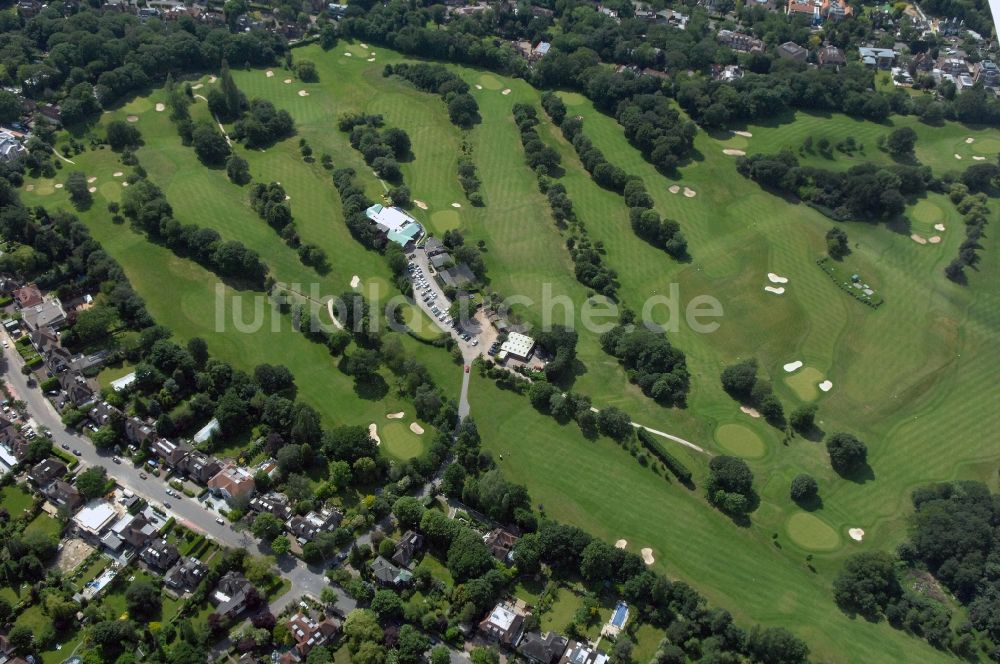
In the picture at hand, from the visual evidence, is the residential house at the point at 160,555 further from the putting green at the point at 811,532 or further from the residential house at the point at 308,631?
the putting green at the point at 811,532

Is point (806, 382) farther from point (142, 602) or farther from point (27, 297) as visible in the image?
point (27, 297)

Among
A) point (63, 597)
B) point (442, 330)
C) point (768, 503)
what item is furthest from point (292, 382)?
point (768, 503)

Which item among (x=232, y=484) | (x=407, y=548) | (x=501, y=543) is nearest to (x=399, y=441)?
(x=407, y=548)

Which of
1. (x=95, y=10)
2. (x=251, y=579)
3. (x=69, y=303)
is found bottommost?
(x=251, y=579)

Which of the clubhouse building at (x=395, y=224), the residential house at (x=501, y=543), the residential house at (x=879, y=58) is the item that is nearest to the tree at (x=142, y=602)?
the residential house at (x=501, y=543)

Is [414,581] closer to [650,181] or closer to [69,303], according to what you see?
[69,303]

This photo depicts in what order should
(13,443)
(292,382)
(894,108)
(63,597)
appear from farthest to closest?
(894,108) → (292,382) → (13,443) → (63,597)

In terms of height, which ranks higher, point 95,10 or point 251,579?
point 95,10
